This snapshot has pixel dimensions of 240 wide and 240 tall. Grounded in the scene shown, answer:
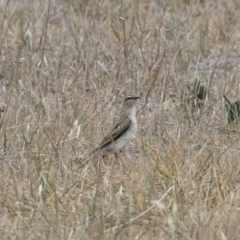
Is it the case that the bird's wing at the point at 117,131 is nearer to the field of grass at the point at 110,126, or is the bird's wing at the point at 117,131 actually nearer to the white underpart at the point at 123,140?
the white underpart at the point at 123,140

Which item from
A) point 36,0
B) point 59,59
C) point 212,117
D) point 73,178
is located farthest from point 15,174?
point 36,0

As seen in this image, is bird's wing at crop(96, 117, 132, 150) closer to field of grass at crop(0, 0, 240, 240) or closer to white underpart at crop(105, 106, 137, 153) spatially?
white underpart at crop(105, 106, 137, 153)

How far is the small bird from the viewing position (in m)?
6.68

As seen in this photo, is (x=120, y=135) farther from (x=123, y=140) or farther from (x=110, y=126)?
(x=110, y=126)

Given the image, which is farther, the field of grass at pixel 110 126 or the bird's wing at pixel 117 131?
the bird's wing at pixel 117 131

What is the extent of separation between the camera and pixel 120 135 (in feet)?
22.4

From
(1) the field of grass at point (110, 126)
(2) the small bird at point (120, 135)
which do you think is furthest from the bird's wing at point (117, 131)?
(1) the field of grass at point (110, 126)

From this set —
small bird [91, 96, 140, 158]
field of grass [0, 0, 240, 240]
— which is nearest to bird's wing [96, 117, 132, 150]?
small bird [91, 96, 140, 158]

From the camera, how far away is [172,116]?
7426mm

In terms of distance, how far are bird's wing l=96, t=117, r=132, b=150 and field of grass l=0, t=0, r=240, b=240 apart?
127 millimetres

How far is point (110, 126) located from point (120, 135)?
47 centimetres

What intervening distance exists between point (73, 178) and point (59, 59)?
2621 mm

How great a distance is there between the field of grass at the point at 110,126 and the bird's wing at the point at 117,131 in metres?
0.13

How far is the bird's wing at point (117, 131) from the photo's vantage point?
676cm
